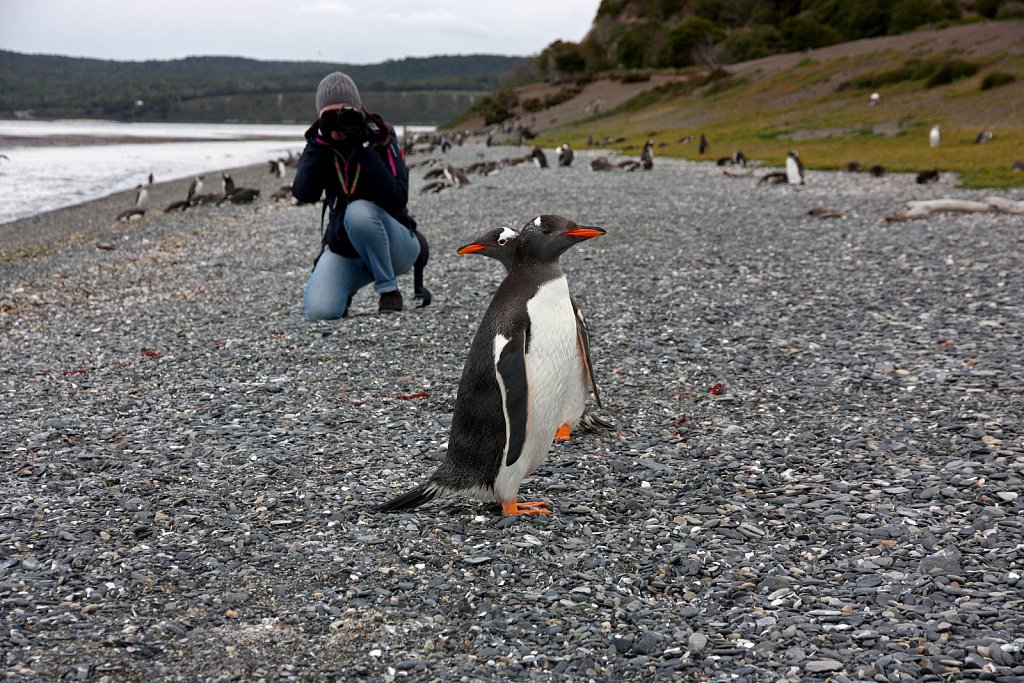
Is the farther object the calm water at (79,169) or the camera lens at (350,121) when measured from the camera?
the calm water at (79,169)

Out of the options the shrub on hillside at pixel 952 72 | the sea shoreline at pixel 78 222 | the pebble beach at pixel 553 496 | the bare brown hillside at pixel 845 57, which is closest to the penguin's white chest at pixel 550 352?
the pebble beach at pixel 553 496

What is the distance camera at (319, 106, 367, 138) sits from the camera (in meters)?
6.50

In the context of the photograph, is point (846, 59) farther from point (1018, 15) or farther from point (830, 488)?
point (830, 488)

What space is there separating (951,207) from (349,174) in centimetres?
985

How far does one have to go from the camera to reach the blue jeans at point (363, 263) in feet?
23.4

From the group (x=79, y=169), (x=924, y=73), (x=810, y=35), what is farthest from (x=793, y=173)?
(x=810, y=35)

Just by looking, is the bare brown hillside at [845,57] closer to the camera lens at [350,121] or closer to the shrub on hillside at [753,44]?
the shrub on hillside at [753,44]

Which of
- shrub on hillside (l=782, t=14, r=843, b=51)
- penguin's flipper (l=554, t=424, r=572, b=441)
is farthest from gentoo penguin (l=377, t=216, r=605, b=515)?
shrub on hillside (l=782, t=14, r=843, b=51)

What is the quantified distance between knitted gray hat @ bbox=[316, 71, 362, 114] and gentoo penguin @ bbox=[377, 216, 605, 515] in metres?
3.34

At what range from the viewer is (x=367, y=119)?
664 centimetres

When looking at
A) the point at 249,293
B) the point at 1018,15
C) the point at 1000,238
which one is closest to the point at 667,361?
the point at 249,293

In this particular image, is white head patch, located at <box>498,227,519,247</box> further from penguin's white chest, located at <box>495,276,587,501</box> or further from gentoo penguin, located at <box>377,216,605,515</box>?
penguin's white chest, located at <box>495,276,587,501</box>

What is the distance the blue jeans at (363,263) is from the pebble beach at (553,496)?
255mm

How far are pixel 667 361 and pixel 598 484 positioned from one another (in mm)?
2318
